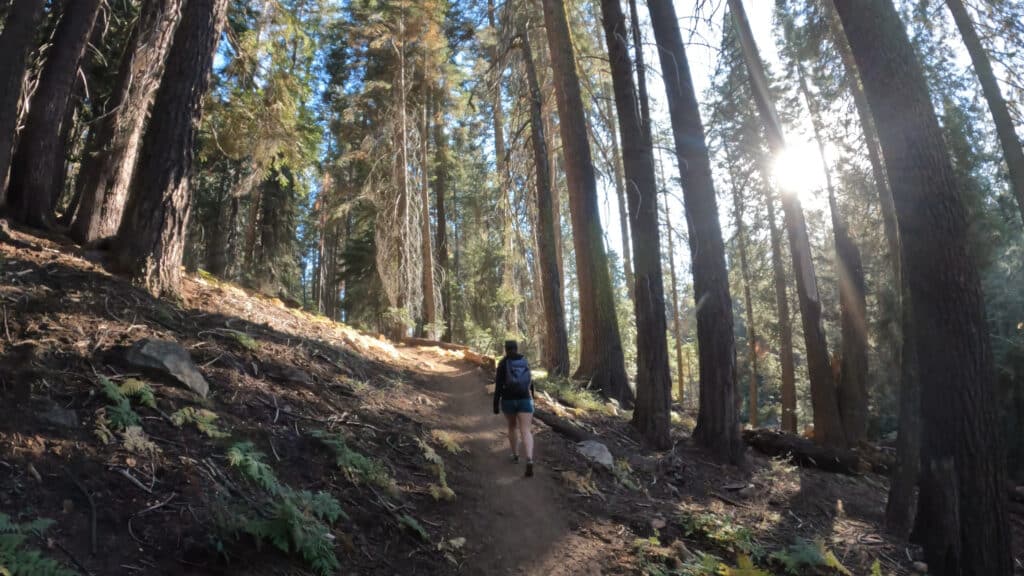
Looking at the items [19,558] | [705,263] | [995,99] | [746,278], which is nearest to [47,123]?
[19,558]

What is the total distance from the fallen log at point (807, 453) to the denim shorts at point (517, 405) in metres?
5.93

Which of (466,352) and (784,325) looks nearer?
(466,352)

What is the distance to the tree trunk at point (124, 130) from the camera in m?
7.42

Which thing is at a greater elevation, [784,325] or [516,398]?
[784,325]

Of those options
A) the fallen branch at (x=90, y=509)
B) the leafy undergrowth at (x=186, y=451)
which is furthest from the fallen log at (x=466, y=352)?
the fallen branch at (x=90, y=509)

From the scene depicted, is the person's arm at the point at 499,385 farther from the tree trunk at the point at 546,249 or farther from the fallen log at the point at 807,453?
the fallen log at the point at 807,453

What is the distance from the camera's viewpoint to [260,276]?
54.5ft

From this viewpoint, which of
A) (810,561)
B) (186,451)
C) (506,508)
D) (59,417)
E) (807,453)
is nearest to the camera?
(59,417)

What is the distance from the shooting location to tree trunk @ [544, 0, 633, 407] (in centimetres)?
1144

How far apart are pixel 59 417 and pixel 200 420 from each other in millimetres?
892

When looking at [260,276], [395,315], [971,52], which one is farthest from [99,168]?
[971,52]

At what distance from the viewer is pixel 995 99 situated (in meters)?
9.72

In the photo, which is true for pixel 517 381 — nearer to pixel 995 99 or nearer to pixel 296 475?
pixel 296 475

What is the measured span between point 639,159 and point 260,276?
40.6ft
